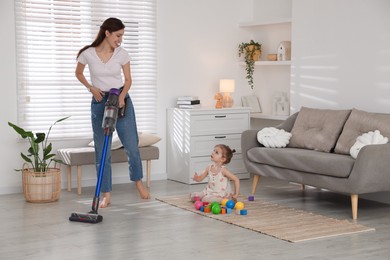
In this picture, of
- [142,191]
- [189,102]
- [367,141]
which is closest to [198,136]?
[189,102]

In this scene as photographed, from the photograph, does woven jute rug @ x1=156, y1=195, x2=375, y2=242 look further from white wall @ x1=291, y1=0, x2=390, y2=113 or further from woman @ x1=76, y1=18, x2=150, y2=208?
white wall @ x1=291, y1=0, x2=390, y2=113

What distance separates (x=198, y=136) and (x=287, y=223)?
Result: 6.69ft

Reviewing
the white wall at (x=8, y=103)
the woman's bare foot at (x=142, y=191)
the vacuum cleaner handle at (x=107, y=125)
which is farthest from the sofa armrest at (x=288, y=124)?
the white wall at (x=8, y=103)

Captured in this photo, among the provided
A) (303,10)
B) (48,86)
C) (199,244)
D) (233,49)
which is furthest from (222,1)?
(199,244)

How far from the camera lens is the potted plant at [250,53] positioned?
709 cm

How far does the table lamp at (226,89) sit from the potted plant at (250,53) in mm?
381

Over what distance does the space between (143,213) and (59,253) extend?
1.24 metres

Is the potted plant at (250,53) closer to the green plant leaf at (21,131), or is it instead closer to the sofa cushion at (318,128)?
the sofa cushion at (318,128)

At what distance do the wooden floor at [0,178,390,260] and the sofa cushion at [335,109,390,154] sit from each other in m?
0.51

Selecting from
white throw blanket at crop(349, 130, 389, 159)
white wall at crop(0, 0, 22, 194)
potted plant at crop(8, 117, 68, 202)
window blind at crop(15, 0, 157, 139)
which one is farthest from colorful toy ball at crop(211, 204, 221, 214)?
white wall at crop(0, 0, 22, 194)

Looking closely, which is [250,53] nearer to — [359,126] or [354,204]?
[359,126]

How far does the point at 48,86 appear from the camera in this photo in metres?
6.17

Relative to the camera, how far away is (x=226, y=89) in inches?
270

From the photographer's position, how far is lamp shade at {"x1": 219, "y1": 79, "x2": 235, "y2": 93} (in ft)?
22.5
